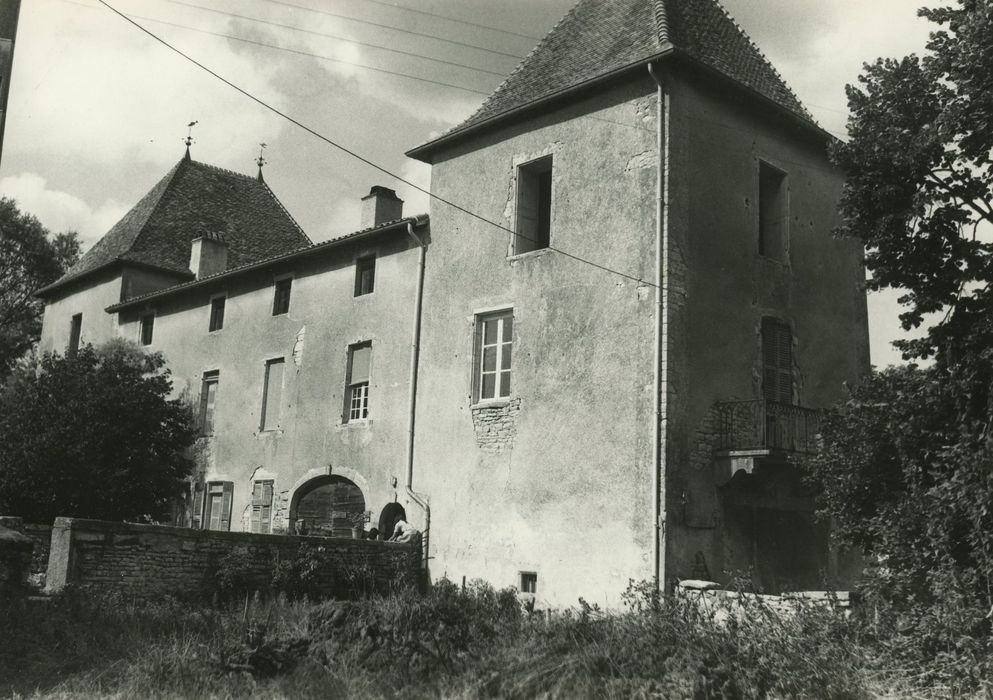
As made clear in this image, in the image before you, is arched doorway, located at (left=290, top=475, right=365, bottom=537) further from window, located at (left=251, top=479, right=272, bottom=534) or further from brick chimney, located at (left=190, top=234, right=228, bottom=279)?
brick chimney, located at (left=190, top=234, right=228, bottom=279)

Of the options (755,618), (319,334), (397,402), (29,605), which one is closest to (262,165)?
(319,334)

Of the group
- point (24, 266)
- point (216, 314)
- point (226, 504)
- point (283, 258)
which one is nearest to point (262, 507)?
point (226, 504)

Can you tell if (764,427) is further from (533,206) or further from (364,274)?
(364,274)

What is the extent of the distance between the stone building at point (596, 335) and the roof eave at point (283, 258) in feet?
0.24

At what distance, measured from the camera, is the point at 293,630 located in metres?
10.2

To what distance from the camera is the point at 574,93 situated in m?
16.8

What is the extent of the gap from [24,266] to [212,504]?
21.6 m

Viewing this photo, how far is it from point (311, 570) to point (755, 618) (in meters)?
7.49

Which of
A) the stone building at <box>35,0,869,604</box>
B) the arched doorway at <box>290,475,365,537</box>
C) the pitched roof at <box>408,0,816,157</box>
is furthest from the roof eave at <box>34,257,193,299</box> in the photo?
the pitched roof at <box>408,0,816,157</box>

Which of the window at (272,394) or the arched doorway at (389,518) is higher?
the window at (272,394)

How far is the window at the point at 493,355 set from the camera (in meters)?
17.3

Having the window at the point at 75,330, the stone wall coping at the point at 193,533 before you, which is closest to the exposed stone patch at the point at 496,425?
the stone wall coping at the point at 193,533

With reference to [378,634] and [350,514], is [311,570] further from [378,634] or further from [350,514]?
[378,634]

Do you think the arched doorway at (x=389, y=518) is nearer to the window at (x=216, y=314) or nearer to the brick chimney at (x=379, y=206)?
the brick chimney at (x=379, y=206)
